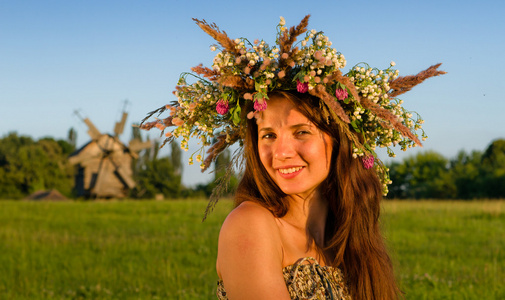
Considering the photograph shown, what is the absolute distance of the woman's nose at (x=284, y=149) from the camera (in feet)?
8.86

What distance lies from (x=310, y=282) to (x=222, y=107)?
3.33 ft

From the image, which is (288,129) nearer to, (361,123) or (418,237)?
(361,123)

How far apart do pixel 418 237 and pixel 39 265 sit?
8.54 meters

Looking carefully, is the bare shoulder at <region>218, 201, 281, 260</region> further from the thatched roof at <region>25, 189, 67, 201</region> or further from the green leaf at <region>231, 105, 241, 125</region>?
the thatched roof at <region>25, 189, 67, 201</region>

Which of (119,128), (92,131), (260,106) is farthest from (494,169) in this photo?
(260,106)

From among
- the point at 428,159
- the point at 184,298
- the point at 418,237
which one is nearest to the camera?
the point at 184,298

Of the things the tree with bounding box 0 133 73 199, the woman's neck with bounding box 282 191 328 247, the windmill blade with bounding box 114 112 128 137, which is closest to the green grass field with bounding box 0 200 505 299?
the woman's neck with bounding box 282 191 328 247

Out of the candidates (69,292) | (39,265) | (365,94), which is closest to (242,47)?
(365,94)

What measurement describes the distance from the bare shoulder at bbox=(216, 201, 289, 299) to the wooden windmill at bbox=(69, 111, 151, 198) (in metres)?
39.0

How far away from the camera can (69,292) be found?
7.37 m

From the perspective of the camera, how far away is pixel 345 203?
305 cm

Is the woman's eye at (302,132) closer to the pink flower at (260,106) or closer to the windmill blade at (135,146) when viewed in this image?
the pink flower at (260,106)

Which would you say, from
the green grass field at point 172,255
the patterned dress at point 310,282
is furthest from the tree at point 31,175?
the patterned dress at point 310,282

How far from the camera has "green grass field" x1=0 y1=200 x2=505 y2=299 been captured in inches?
291
